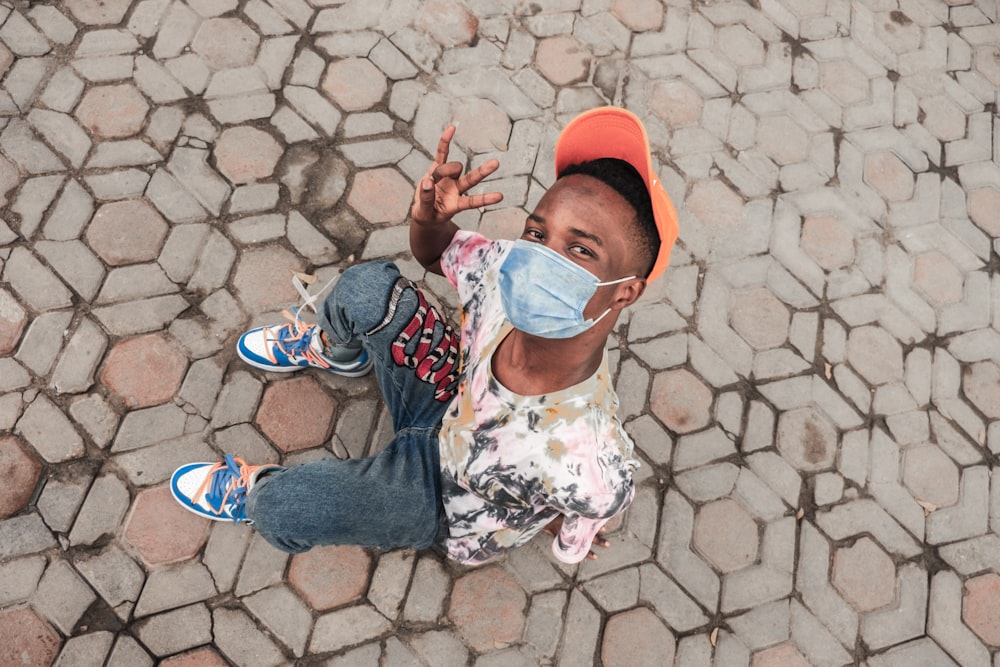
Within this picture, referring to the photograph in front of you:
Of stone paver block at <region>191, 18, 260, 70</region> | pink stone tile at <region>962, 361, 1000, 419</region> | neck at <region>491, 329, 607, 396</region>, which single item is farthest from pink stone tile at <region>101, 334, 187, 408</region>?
pink stone tile at <region>962, 361, 1000, 419</region>

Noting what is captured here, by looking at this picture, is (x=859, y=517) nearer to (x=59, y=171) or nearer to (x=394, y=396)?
(x=394, y=396)

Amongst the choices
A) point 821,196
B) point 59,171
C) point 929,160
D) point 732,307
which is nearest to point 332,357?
point 59,171

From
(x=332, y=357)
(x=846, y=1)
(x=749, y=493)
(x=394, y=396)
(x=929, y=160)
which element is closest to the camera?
(x=394, y=396)

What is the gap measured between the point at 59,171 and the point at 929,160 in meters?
4.84

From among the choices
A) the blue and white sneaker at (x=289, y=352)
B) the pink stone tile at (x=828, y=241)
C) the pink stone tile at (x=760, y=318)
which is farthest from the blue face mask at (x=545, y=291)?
the pink stone tile at (x=828, y=241)

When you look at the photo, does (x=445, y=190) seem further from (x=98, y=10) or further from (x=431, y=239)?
(x=98, y=10)

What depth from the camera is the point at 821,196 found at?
443 cm

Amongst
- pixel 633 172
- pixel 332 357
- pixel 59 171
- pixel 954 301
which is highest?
pixel 633 172

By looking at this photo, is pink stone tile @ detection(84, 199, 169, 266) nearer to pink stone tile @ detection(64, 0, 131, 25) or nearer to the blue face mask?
pink stone tile @ detection(64, 0, 131, 25)

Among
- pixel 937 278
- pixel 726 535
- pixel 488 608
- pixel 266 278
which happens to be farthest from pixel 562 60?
pixel 488 608

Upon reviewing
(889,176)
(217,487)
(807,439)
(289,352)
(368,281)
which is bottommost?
(807,439)

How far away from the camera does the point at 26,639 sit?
3.15 metres

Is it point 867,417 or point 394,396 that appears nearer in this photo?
point 394,396

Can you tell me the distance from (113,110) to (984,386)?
4.80m
